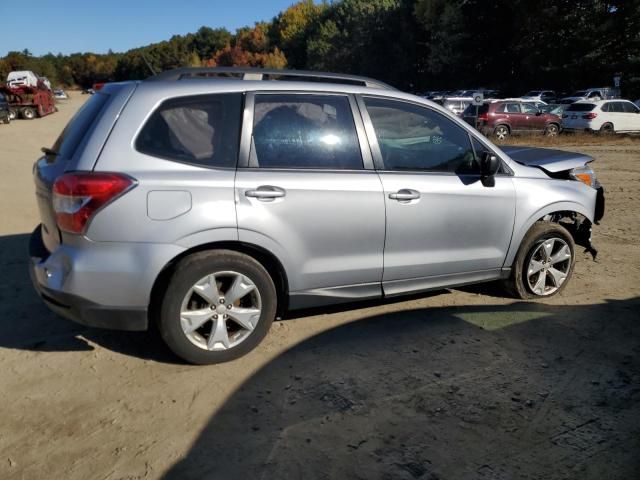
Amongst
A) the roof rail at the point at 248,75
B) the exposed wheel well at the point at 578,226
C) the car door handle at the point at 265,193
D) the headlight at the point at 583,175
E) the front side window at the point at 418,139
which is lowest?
the exposed wheel well at the point at 578,226

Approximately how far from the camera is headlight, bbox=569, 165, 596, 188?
5.20 meters

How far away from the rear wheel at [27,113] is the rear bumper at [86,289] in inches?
1357

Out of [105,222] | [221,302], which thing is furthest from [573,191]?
[105,222]

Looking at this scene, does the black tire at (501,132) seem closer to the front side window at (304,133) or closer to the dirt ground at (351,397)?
the dirt ground at (351,397)

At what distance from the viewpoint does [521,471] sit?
2.69 metres

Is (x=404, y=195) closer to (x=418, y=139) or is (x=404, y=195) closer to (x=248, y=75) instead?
(x=418, y=139)

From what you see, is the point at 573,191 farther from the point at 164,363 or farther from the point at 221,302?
the point at 164,363

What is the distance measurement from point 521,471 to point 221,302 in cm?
197

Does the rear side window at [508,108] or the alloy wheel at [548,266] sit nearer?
the alloy wheel at [548,266]

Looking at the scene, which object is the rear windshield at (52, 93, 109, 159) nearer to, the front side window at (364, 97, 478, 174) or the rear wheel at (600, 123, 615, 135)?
the front side window at (364, 97, 478, 174)

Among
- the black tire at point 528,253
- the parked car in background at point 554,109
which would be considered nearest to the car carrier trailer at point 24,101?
the parked car in background at point 554,109

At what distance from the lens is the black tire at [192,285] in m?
3.48

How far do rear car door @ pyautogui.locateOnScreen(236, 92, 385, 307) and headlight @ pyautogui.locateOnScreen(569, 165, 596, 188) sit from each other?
225cm

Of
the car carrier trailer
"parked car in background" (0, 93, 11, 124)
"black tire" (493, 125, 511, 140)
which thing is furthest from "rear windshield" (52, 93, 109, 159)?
the car carrier trailer
